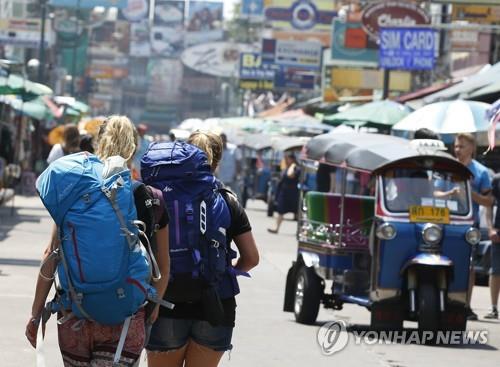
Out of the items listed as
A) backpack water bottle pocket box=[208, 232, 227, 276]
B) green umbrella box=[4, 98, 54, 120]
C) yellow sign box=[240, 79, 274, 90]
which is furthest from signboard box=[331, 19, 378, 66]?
backpack water bottle pocket box=[208, 232, 227, 276]

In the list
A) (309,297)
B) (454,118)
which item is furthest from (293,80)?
(309,297)

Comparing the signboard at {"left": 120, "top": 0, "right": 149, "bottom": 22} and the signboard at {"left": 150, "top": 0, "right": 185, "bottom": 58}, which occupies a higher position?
the signboard at {"left": 120, "top": 0, "right": 149, "bottom": 22}

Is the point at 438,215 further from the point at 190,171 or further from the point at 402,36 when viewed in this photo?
the point at 402,36

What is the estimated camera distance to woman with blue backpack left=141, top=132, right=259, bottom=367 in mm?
6281

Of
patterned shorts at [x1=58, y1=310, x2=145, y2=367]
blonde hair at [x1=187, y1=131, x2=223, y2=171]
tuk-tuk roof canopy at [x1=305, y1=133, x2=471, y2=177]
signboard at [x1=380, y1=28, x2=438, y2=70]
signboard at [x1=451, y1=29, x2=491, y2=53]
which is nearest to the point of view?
patterned shorts at [x1=58, y1=310, x2=145, y2=367]

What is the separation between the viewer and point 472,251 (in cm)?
1156

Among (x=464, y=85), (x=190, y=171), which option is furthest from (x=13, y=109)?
(x=190, y=171)

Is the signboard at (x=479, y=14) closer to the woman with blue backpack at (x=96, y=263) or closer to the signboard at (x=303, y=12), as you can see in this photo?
the woman with blue backpack at (x=96, y=263)

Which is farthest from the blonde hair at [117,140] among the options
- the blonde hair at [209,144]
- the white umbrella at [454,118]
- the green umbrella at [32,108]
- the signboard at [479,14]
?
the signboard at [479,14]

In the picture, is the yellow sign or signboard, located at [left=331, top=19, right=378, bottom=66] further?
the yellow sign

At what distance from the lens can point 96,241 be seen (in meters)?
5.46

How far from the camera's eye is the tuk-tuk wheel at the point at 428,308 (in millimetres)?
11086

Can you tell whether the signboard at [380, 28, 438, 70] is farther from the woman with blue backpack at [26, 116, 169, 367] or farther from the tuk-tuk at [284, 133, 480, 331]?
the woman with blue backpack at [26, 116, 169, 367]

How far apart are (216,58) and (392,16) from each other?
49512 millimetres
